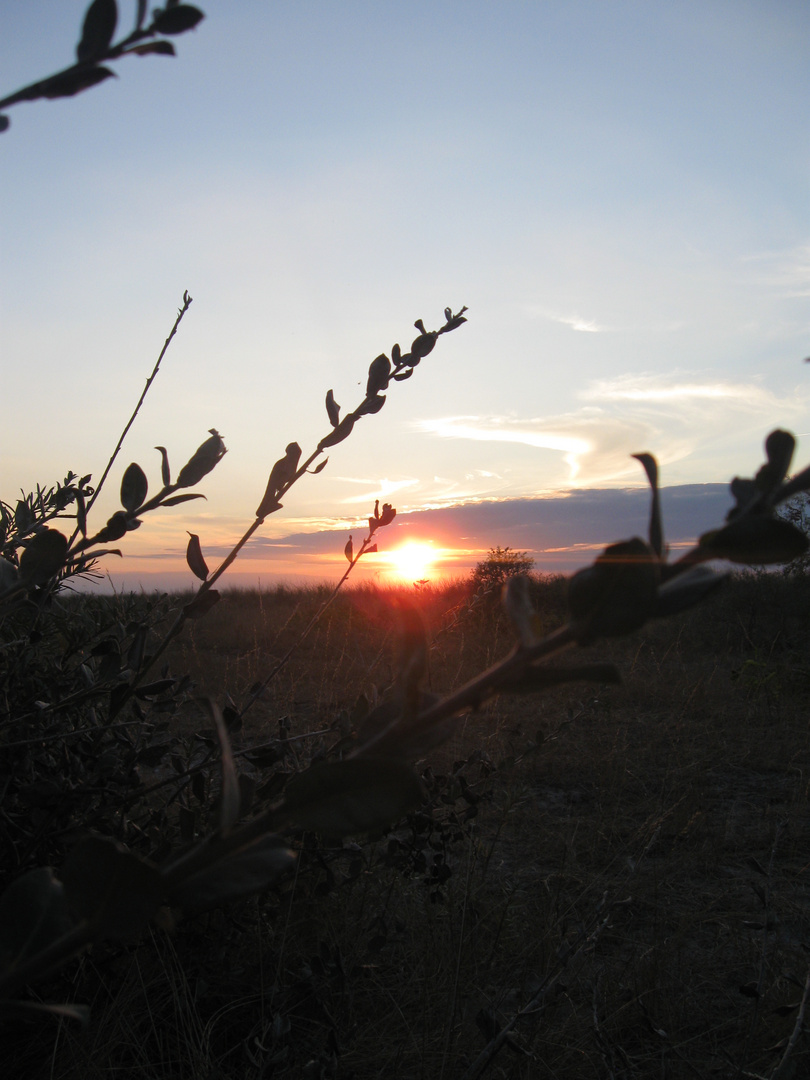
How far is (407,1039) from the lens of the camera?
154 centimetres

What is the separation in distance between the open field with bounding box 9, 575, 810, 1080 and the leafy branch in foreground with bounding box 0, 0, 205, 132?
1.37ft

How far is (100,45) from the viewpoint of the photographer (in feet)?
1.53

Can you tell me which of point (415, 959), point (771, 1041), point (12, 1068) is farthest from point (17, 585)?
point (771, 1041)

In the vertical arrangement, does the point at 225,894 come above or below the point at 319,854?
above

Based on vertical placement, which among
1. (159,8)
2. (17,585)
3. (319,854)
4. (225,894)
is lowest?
(319,854)

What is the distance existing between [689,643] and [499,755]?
3908 millimetres

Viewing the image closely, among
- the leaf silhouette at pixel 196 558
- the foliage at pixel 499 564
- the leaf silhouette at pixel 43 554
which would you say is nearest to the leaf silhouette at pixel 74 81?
the leaf silhouette at pixel 43 554

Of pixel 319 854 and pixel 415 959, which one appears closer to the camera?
pixel 319 854

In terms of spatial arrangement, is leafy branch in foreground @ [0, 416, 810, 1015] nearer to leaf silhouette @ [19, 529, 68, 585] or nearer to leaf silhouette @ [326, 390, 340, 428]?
leaf silhouette @ [19, 529, 68, 585]

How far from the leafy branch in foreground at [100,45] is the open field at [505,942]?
42cm

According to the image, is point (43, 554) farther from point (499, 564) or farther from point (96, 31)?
point (499, 564)

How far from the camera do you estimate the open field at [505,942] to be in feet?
4.63

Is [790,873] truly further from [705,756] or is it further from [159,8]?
[159,8]

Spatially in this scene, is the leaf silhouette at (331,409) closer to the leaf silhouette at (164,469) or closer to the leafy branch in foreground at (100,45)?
the leaf silhouette at (164,469)
